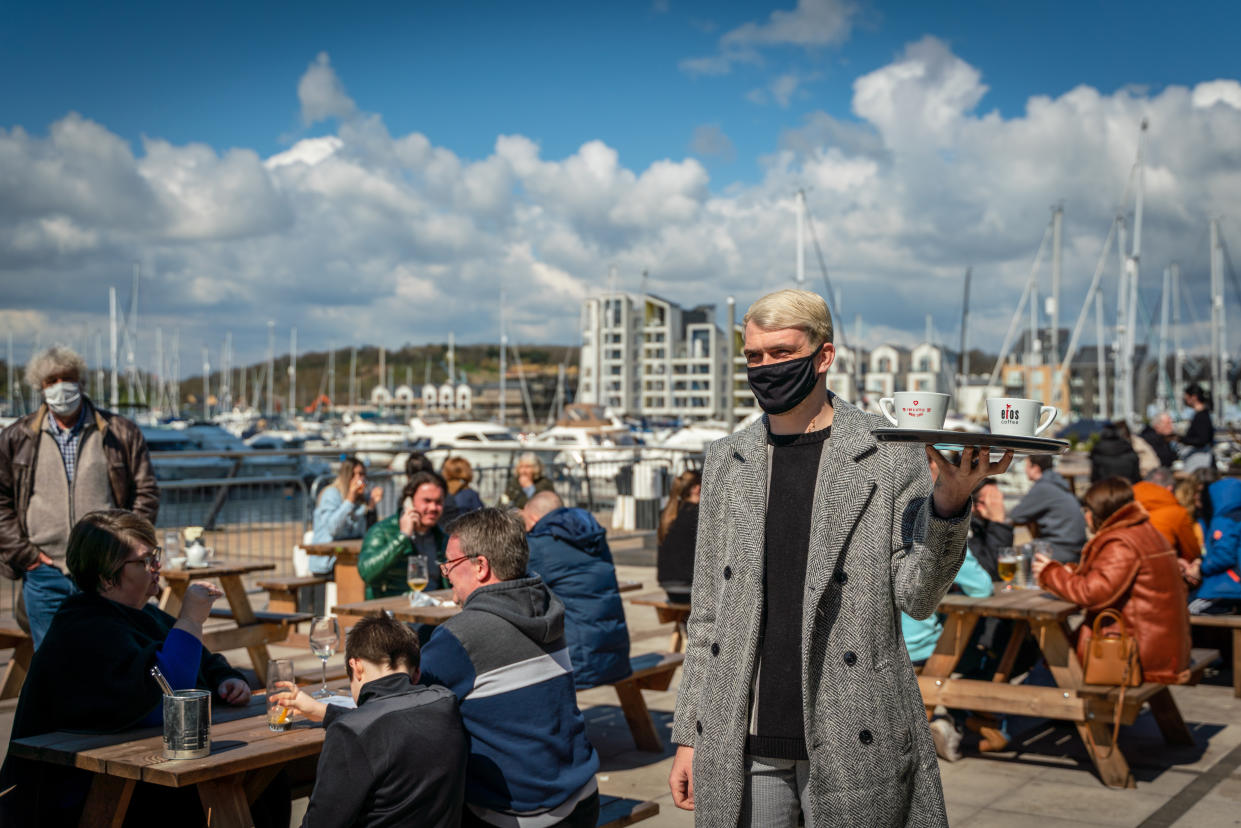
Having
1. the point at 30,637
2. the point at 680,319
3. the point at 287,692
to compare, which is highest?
the point at 680,319

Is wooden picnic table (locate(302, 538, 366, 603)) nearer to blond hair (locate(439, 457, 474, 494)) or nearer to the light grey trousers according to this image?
blond hair (locate(439, 457, 474, 494))

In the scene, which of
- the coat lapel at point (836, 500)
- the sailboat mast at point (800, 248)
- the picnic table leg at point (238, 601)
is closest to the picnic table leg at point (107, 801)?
the coat lapel at point (836, 500)

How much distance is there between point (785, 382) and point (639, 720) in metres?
4.26

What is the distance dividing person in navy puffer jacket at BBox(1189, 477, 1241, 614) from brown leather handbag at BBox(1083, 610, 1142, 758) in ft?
8.58

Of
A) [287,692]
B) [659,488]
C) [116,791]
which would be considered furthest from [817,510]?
[659,488]

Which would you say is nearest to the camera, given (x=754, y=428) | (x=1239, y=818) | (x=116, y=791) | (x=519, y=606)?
(x=754, y=428)

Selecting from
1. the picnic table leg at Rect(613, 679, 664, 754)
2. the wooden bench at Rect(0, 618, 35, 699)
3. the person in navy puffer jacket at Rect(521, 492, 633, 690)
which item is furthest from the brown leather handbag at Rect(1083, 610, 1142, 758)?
the wooden bench at Rect(0, 618, 35, 699)

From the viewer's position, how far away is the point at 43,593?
6078mm

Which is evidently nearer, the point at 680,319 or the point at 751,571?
the point at 751,571

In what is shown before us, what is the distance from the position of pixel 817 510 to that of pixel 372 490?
26.3 ft

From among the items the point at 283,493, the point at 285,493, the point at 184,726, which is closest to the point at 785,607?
the point at 184,726

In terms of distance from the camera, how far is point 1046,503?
854 centimetres

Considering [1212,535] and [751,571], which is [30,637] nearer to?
[751,571]

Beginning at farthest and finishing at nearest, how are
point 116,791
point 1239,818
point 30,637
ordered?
1. point 30,637
2. point 1239,818
3. point 116,791
